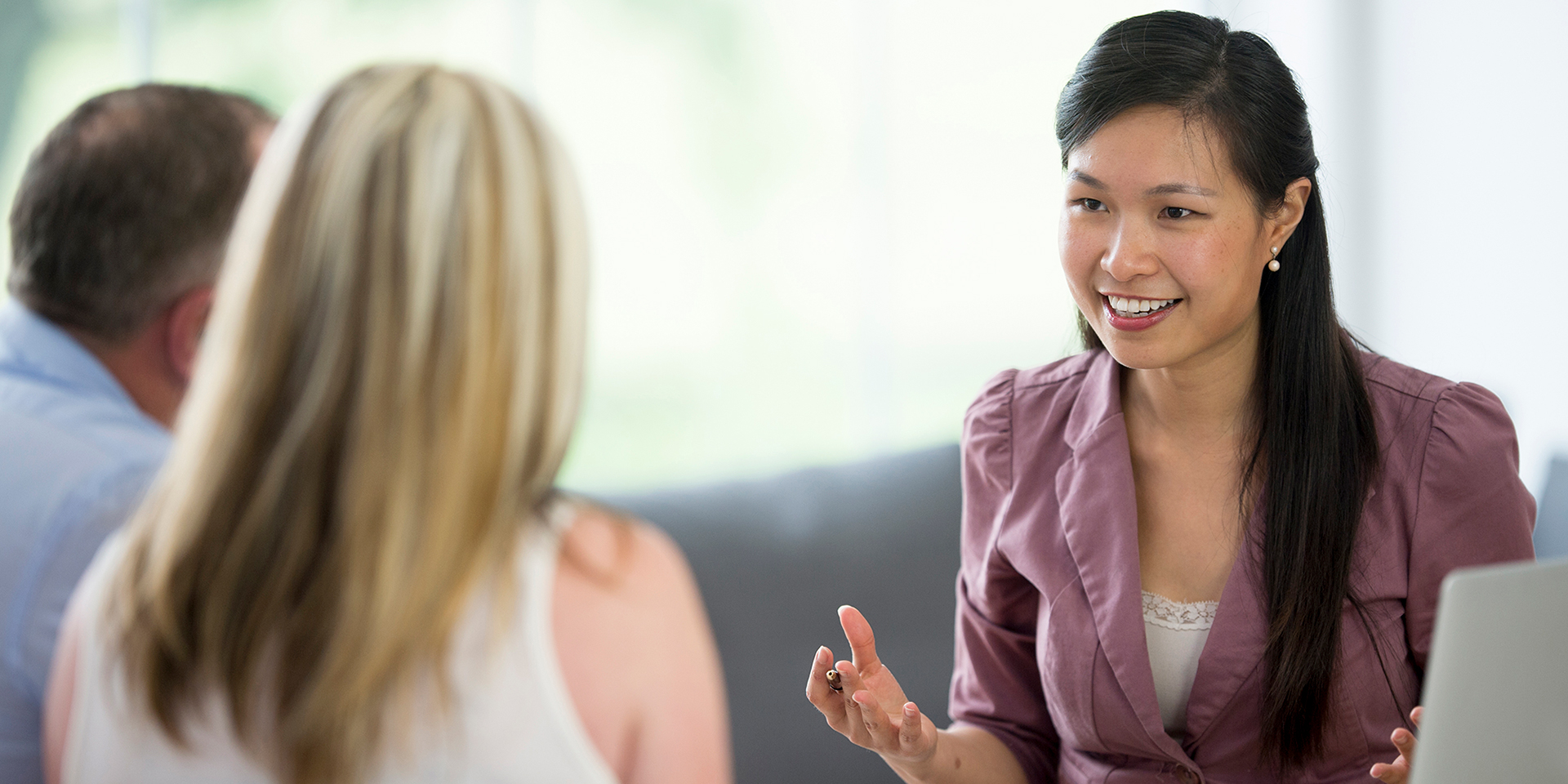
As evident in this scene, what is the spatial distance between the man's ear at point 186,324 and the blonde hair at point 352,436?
0.36 meters

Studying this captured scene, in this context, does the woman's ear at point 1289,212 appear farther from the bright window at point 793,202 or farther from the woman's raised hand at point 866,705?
the bright window at point 793,202

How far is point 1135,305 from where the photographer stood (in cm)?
142

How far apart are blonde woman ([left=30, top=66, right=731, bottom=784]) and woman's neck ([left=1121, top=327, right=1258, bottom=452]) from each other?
97 centimetres

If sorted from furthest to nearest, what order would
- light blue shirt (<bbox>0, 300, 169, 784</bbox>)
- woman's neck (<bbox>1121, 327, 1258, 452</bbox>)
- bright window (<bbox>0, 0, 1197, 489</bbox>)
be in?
1. bright window (<bbox>0, 0, 1197, 489</bbox>)
2. woman's neck (<bbox>1121, 327, 1258, 452</bbox>)
3. light blue shirt (<bbox>0, 300, 169, 784</bbox>)

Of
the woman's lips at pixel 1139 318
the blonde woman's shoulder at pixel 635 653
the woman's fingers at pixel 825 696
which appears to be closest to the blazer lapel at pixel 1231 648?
the woman's lips at pixel 1139 318

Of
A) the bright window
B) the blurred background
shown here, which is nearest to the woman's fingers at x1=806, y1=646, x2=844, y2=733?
the blurred background

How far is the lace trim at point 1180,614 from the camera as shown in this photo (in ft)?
4.66

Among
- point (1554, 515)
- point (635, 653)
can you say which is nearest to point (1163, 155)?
point (635, 653)

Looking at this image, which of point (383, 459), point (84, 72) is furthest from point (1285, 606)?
point (84, 72)

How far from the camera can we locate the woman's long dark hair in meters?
1.35

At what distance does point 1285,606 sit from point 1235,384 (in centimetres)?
30

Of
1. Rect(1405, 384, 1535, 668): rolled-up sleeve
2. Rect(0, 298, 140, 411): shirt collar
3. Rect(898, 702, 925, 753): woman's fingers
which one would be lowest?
Rect(898, 702, 925, 753): woman's fingers

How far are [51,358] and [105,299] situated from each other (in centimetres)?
7

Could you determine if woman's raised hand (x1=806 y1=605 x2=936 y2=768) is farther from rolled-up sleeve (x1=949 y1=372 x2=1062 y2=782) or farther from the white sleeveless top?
the white sleeveless top
